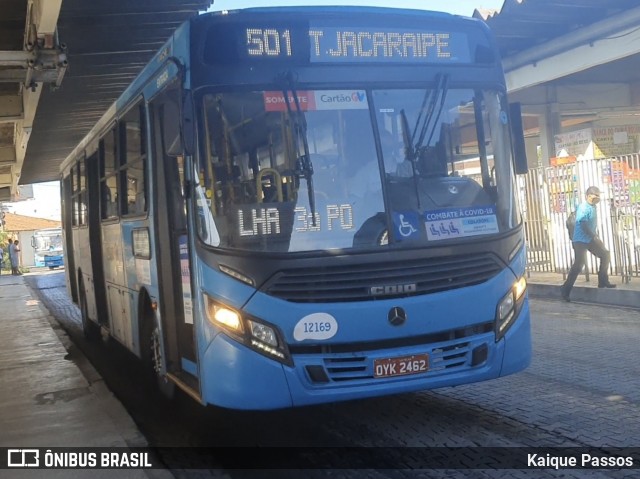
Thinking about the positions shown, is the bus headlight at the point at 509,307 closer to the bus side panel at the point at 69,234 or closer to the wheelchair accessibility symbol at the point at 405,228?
the wheelchair accessibility symbol at the point at 405,228

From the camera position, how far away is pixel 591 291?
42.9 feet

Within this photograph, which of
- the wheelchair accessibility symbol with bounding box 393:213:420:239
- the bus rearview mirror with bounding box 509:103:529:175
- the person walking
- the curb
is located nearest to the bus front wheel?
the wheelchair accessibility symbol with bounding box 393:213:420:239

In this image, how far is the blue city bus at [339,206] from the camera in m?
5.07

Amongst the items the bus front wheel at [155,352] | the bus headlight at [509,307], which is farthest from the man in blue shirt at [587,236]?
the bus front wheel at [155,352]

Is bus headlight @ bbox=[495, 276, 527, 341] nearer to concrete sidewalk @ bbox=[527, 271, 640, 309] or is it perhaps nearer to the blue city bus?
the blue city bus

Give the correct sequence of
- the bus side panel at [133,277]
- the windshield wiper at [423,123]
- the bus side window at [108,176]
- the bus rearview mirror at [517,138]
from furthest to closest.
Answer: the bus side window at [108,176], the bus side panel at [133,277], the bus rearview mirror at [517,138], the windshield wiper at [423,123]

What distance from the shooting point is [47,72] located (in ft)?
30.8

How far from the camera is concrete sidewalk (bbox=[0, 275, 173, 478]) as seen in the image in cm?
572

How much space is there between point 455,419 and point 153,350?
2.97 m

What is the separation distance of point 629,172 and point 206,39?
34.3ft

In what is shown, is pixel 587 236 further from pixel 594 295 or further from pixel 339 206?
pixel 339 206

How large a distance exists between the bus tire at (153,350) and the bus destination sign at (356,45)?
2.74 m

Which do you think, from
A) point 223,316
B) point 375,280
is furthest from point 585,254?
point 223,316

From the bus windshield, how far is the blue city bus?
10mm
